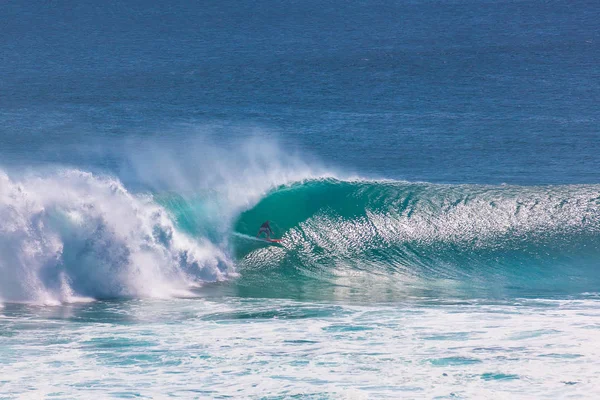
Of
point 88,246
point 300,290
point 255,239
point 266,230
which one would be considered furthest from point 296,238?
point 88,246

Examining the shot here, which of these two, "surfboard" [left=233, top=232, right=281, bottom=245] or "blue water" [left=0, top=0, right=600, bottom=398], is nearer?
"blue water" [left=0, top=0, right=600, bottom=398]

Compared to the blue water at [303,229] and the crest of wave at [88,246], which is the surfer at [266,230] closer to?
the blue water at [303,229]

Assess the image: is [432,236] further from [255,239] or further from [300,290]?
[300,290]

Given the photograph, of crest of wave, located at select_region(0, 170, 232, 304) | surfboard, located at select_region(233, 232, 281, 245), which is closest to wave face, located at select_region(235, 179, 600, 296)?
surfboard, located at select_region(233, 232, 281, 245)

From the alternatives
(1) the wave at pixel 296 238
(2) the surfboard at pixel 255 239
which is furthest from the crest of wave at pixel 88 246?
(2) the surfboard at pixel 255 239

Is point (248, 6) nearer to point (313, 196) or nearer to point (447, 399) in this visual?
point (313, 196)

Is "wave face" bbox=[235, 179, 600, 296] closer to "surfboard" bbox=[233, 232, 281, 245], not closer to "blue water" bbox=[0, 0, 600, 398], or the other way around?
"blue water" bbox=[0, 0, 600, 398]
